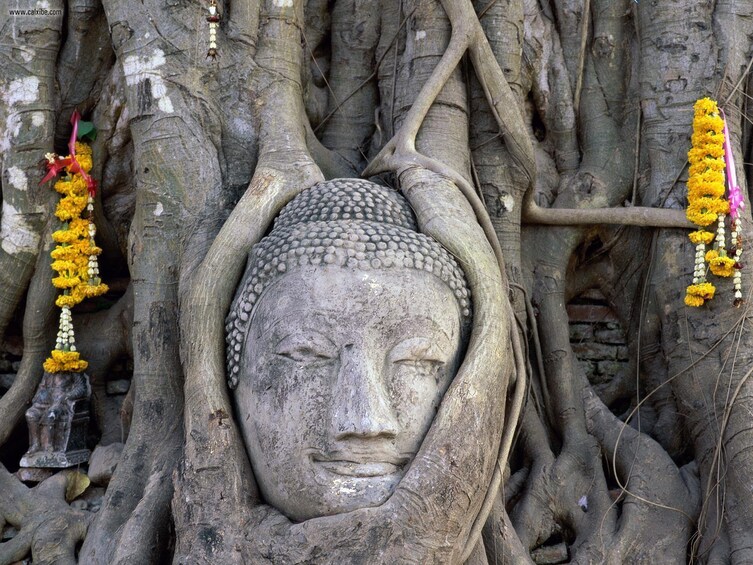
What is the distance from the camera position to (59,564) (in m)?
3.27

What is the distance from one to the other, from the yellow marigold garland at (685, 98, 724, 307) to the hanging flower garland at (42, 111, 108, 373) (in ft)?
7.82

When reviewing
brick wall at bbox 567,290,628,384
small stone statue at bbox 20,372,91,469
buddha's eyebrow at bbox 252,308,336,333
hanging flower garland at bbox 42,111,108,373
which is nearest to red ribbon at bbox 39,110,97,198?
hanging flower garland at bbox 42,111,108,373

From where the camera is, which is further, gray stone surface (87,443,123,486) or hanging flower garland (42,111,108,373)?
hanging flower garland (42,111,108,373)

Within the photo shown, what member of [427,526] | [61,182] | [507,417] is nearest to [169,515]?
[427,526]

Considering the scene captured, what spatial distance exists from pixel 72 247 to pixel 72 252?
21 mm

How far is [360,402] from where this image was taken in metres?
2.59

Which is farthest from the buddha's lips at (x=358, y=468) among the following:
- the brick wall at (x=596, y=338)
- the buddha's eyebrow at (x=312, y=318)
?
the brick wall at (x=596, y=338)

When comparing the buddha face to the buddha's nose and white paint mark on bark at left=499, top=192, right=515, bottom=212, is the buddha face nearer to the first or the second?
the buddha's nose

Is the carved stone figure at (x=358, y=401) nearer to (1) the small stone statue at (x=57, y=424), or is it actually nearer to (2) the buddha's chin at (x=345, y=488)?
(2) the buddha's chin at (x=345, y=488)

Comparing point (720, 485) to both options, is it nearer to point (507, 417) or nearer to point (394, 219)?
point (507, 417)

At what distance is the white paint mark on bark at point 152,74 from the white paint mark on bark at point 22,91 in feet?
1.57

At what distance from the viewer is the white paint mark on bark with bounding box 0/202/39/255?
3.77 m

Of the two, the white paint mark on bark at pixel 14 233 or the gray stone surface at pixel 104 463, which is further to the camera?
the white paint mark on bark at pixel 14 233

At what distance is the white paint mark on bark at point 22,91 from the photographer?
378cm
